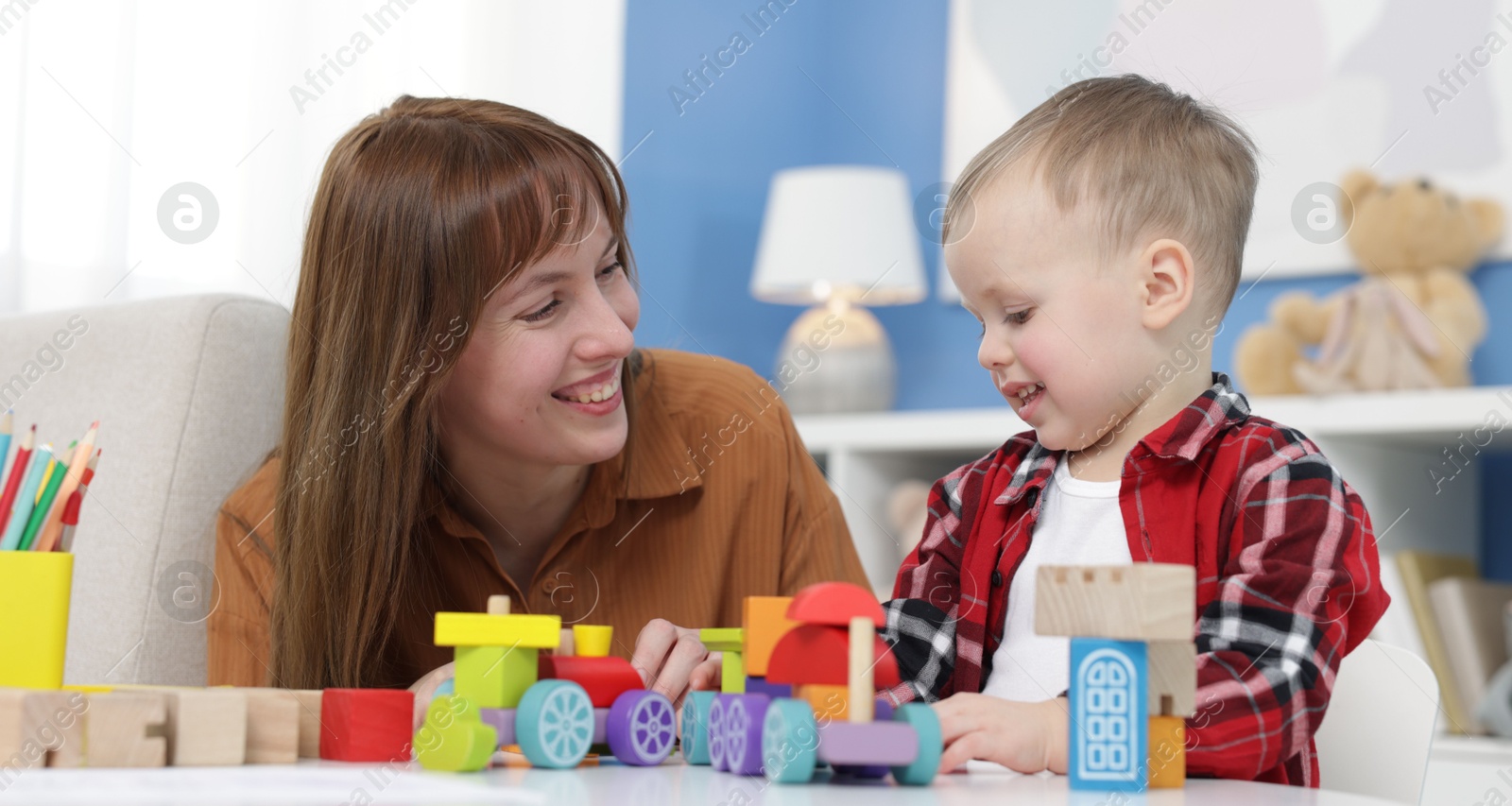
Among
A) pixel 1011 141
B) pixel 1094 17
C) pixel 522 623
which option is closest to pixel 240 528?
pixel 522 623

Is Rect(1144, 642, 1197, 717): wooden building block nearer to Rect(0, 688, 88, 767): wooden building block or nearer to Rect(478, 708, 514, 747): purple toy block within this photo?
Rect(478, 708, 514, 747): purple toy block

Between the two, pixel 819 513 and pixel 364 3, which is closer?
pixel 819 513

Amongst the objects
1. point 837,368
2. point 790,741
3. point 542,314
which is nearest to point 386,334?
point 542,314

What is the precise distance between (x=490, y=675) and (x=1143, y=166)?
0.60 meters

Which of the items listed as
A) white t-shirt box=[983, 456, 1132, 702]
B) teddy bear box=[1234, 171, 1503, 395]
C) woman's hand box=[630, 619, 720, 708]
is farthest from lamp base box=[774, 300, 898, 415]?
woman's hand box=[630, 619, 720, 708]

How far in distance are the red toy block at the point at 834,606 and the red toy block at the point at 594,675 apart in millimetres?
146

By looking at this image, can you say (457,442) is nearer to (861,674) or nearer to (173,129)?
(861,674)

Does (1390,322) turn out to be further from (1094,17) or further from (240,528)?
(240,528)

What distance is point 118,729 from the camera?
0.59 metres

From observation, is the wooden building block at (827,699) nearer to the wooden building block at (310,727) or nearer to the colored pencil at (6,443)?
the wooden building block at (310,727)

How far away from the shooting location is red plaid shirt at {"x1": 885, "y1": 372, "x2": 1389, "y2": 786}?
2.29ft

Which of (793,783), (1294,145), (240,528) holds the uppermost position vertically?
(1294,145)

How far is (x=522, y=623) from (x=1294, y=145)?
6.94ft

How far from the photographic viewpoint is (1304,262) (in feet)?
7.70
